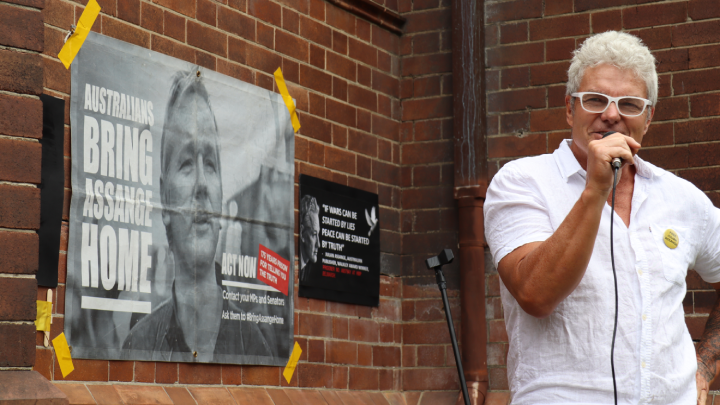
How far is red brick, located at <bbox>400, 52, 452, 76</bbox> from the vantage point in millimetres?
6230

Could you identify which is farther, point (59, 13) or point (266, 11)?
point (266, 11)

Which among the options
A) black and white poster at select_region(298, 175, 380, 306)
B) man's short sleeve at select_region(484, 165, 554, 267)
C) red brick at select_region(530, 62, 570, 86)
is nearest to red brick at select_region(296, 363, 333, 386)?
black and white poster at select_region(298, 175, 380, 306)

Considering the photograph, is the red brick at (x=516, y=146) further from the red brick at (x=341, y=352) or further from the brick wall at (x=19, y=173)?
the brick wall at (x=19, y=173)

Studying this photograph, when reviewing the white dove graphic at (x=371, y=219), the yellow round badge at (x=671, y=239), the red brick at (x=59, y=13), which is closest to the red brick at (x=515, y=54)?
the white dove graphic at (x=371, y=219)

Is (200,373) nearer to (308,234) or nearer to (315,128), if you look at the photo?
(308,234)

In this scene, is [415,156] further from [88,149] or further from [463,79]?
[88,149]

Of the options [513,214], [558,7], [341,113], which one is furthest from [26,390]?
[558,7]

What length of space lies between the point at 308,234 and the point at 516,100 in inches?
67.0

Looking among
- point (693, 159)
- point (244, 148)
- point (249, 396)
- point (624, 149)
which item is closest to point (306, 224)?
point (244, 148)

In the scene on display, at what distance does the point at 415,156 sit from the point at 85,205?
2813 millimetres

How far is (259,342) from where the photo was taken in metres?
4.90

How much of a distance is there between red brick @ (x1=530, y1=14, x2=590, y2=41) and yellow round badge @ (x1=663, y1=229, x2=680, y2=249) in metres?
3.74

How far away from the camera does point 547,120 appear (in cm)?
589

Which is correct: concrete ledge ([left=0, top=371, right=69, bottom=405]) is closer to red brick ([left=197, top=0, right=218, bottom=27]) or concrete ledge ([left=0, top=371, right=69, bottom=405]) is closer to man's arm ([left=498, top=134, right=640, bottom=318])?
man's arm ([left=498, top=134, right=640, bottom=318])
